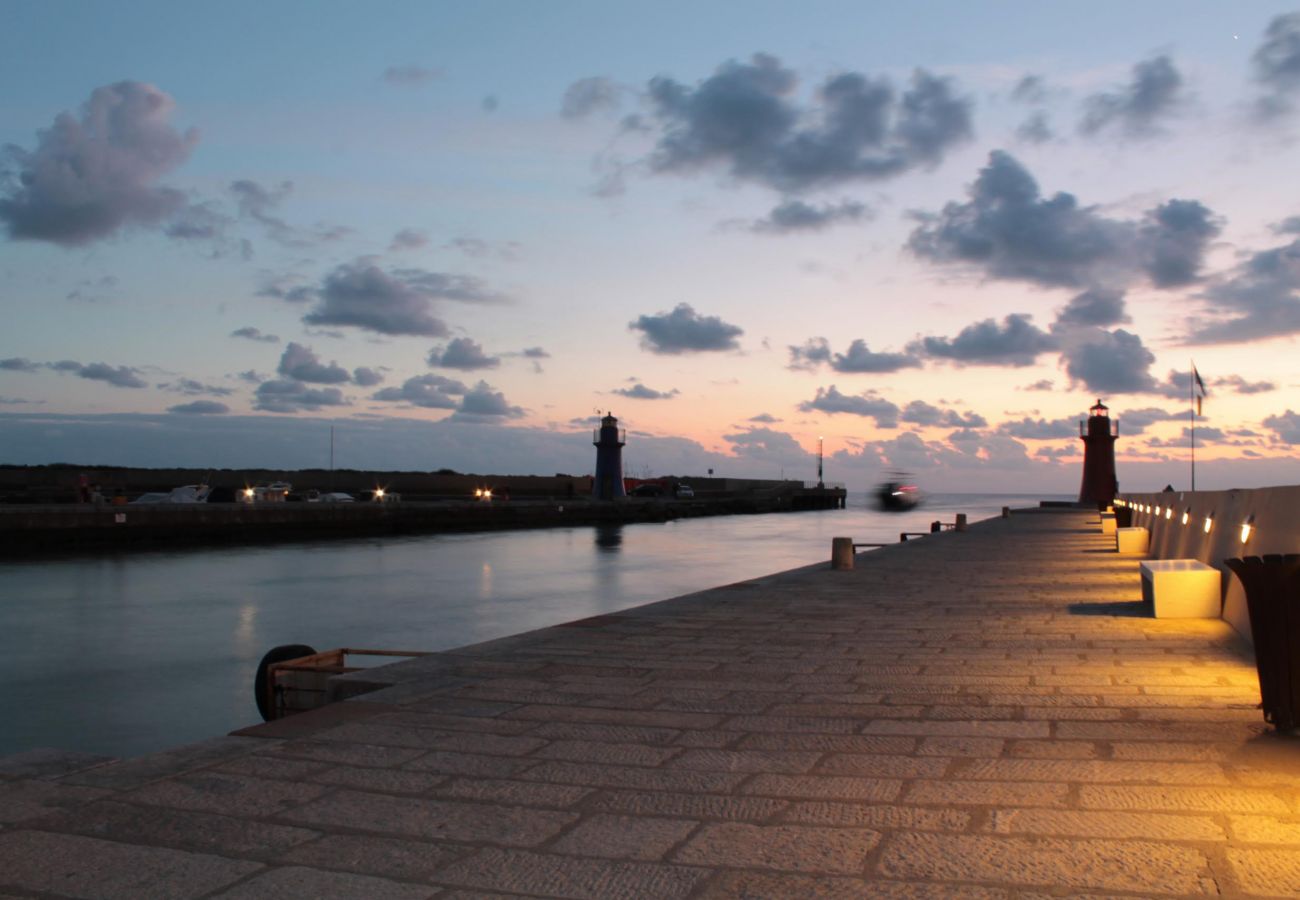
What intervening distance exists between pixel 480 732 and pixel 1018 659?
3674 mm

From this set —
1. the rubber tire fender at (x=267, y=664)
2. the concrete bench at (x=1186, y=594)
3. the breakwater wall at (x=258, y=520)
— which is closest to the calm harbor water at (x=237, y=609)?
the breakwater wall at (x=258, y=520)

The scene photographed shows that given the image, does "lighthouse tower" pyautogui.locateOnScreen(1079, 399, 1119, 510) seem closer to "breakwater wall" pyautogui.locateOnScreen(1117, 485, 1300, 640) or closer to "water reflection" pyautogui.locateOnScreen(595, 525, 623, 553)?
"water reflection" pyautogui.locateOnScreen(595, 525, 623, 553)

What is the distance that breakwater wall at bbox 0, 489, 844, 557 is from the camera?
33.8 metres

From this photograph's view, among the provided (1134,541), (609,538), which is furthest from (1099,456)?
(1134,541)

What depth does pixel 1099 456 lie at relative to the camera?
47250 millimetres

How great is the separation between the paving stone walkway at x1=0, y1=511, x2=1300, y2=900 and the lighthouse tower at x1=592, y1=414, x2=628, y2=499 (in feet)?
190

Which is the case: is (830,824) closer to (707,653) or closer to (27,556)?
(707,653)

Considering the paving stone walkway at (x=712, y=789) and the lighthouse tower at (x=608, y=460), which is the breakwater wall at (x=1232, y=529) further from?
the lighthouse tower at (x=608, y=460)

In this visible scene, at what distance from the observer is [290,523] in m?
43.9

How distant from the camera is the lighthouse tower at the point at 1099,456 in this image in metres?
47.1

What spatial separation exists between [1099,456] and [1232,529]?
4165cm

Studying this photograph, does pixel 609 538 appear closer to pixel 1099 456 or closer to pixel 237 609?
pixel 1099 456

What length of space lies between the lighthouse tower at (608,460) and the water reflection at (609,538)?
5761mm

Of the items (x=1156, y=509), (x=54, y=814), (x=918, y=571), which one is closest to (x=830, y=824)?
(x=54, y=814)
